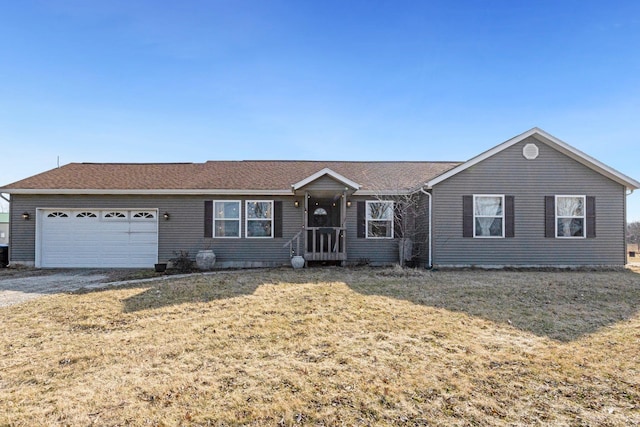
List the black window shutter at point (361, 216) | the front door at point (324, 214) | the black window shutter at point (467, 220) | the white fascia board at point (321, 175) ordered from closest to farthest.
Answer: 1. the white fascia board at point (321, 175)
2. the black window shutter at point (467, 220)
3. the black window shutter at point (361, 216)
4. the front door at point (324, 214)

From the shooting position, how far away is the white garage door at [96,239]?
12.4 m

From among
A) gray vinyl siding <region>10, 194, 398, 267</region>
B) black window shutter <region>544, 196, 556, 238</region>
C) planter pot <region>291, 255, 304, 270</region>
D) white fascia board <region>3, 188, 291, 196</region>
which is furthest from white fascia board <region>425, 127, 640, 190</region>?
white fascia board <region>3, 188, 291, 196</region>

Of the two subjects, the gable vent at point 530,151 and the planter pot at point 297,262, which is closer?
the planter pot at point 297,262

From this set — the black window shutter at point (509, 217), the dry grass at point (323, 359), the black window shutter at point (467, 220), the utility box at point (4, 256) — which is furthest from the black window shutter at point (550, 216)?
the utility box at point (4, 256)

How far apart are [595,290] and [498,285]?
1919mm

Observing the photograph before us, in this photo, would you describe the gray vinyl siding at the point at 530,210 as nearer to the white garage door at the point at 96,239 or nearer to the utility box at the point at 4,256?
the white garage door at the point at 96,239

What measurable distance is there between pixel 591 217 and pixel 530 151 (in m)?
3.03

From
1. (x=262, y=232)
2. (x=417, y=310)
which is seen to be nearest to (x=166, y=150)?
(x=262, y=232)

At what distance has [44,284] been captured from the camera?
348 inches

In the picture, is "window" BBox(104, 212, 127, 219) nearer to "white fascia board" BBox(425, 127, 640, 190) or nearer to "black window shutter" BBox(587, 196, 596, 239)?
"white fascia board" BBox(425, 127, 640, 190)

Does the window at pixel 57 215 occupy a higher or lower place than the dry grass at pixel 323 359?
higher

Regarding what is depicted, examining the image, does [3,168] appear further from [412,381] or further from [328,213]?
[412,381]

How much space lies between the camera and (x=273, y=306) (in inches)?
248

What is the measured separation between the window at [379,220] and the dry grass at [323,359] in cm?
539
